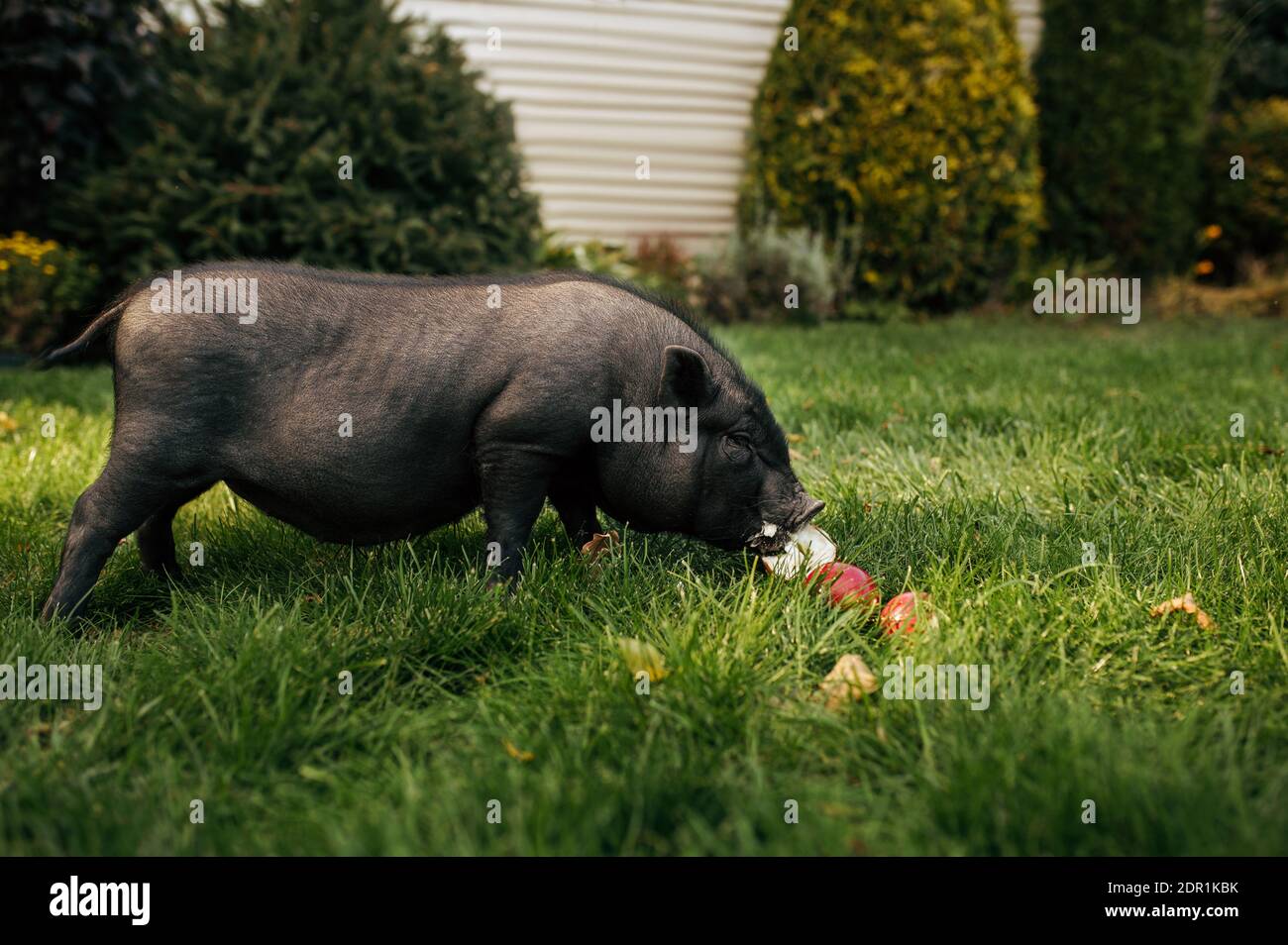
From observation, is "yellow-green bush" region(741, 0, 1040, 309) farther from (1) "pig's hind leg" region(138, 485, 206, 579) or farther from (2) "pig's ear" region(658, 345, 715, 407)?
(1) "pig's hind leg" region(138, 485, 206, 579)

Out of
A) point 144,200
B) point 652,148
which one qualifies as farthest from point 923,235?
point 144,200

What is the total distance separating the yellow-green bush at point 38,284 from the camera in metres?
6.59

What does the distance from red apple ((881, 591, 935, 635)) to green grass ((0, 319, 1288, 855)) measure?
2.2 inches

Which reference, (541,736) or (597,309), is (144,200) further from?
(541,736)

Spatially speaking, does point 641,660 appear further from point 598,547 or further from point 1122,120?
point 1122,120

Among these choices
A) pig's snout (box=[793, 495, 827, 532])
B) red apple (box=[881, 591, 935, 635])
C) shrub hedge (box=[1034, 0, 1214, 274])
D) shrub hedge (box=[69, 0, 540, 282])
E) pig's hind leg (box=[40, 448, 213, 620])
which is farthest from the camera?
shrub hedge (box=[1034, 0, 1214, 274])

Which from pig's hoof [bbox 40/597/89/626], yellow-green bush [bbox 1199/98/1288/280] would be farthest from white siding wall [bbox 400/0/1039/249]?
pig's hoof [bbox 40/597/89/626]

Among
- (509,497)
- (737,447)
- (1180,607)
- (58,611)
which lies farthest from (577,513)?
(1180,607)

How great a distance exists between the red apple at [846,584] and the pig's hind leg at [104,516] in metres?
1.70

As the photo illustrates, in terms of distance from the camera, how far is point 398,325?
109 inches

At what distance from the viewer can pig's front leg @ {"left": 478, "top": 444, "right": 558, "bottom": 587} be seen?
270 centimetres

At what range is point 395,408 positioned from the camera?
2703mm

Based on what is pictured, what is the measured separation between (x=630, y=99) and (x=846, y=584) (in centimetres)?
825
